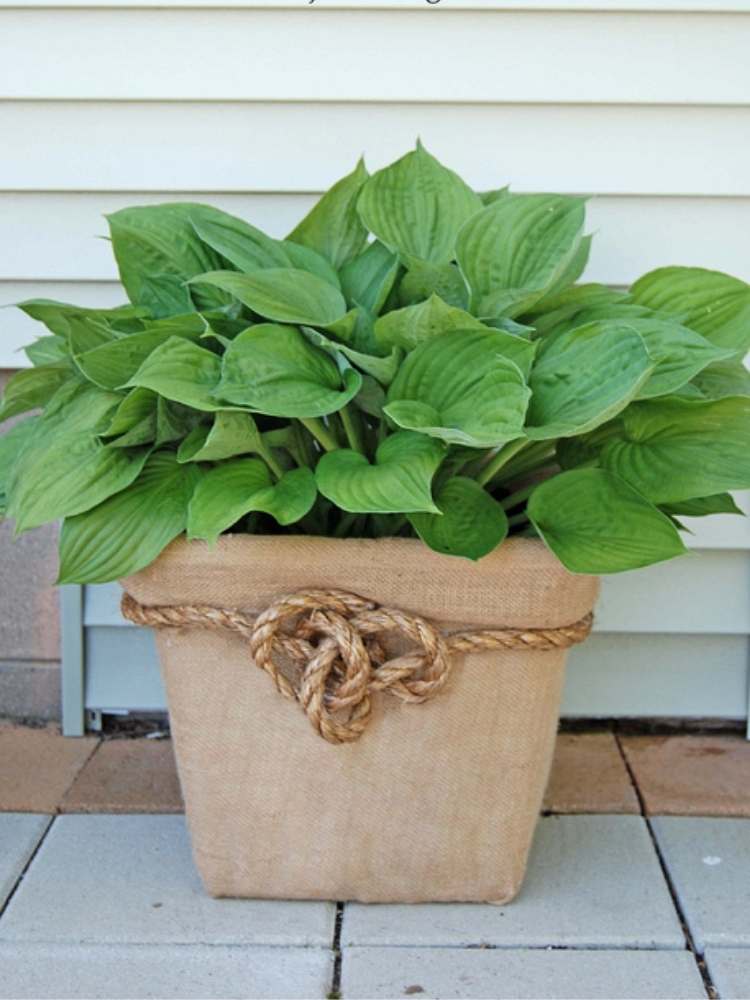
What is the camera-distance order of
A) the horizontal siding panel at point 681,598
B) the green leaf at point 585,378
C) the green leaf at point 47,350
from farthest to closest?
the horizontal siding panel at point 681,598
the green leaf at point 47,350
the green leaf at point 585,378

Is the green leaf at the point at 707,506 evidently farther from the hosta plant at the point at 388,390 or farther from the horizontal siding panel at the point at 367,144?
the horizontal siding panel at the point at 367,144

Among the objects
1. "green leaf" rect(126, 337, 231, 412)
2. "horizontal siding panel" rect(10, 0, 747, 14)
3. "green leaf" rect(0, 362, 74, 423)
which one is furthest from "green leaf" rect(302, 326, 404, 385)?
"horizontal siding panel" rect(10, 0, 747, 14)

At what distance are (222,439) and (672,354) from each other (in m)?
0.50

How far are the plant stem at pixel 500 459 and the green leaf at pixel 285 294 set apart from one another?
0.24 metres

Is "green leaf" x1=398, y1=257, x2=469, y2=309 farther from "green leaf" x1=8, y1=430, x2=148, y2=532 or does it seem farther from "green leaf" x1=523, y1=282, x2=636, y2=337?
"green leaf" x1=8, y1=430, x2=148, y2=532

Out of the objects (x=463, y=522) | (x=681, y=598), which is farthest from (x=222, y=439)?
(x=681, y=598)

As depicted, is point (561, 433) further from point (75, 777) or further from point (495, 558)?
point (75, 777)

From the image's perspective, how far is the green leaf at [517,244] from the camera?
155cm

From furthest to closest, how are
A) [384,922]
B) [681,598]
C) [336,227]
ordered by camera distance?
[681,598] < [336,227] < [384,922]

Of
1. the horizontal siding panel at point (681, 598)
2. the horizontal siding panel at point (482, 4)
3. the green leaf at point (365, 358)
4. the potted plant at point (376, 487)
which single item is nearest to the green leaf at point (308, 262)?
the potted plant at point (376, 487)

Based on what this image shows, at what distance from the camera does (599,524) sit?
1464 millimetres

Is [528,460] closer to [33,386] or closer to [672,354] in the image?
[672,354]

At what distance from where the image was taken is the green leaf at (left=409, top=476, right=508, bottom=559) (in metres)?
1.44

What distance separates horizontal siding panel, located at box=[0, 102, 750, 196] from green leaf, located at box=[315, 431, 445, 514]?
0.64m
